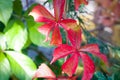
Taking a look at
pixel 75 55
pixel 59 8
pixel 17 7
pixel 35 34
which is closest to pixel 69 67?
pixel 75 55

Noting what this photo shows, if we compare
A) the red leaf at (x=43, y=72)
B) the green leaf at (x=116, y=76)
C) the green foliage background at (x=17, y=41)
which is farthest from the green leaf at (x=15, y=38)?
the green leaf at (x=116, y=76)

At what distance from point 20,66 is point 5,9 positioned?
16cm

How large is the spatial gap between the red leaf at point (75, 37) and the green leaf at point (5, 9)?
20 centimetres

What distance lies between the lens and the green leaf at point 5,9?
82 centimetres

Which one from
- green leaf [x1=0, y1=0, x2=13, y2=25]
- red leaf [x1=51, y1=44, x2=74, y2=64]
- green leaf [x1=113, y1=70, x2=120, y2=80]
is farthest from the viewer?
green leaf [x1=113, y1=70, x2=120, y2=80]

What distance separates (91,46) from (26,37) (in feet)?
0.79

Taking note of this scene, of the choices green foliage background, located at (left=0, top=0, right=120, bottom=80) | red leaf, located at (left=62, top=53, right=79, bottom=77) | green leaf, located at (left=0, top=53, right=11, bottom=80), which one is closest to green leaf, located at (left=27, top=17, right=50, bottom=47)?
green foliage background, located at (left=0, top=0, right=120, bottom=80)

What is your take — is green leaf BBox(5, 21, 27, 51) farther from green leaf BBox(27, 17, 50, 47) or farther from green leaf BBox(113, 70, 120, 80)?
green leaf BBox(113, 70, 120, 80)

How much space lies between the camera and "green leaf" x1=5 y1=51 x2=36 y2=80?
857 mm

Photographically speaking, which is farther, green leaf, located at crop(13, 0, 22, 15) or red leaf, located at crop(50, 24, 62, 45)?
green leaf, located at crop(13, 0, 22, 15)

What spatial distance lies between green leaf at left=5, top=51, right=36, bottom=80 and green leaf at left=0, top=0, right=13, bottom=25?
10cm

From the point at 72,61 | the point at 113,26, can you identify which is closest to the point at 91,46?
the point at 72,61

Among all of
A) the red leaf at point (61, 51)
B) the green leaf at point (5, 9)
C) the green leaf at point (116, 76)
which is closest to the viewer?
the red leaf at point (61, 51)

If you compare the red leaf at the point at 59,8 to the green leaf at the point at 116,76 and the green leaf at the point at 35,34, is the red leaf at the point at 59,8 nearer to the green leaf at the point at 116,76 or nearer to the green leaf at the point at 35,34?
the green leaf at the point at 35,34
